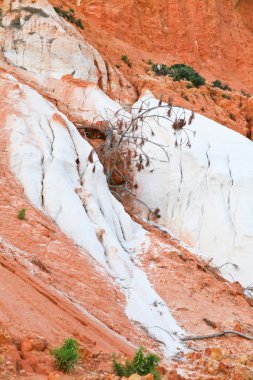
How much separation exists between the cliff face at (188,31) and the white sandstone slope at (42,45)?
981 centimetres

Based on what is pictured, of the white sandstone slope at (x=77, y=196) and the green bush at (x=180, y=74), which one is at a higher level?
the white sandstone slope at (x=77, y=196)

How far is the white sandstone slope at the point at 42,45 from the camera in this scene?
610 inches

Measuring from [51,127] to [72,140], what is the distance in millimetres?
495

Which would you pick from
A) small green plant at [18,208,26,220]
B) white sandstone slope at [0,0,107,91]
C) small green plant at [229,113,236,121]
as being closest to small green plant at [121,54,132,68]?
white sandstone slope at [0,0,107,91]

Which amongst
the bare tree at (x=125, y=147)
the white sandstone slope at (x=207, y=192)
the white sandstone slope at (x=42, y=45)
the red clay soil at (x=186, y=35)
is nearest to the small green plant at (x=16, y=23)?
the white sandstone slope at (x=42, y=45)

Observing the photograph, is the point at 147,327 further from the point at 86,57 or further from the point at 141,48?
the point at 141,48

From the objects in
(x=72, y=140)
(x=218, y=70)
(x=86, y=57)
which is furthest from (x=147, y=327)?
(x=218, y=70)

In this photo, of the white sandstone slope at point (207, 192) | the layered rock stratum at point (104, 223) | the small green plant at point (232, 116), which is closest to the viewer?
the layered rock stratum at point (104, 223)

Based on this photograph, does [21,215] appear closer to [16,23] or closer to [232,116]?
[16,23]

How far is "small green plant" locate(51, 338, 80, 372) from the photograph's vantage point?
4.25 metres

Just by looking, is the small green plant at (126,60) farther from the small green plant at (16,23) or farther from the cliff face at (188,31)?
the cliff face at (188,31)

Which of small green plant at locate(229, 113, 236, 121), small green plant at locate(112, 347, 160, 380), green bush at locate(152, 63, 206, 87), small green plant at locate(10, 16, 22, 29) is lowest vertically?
small green plant at locate(229, 113, 236, 121)

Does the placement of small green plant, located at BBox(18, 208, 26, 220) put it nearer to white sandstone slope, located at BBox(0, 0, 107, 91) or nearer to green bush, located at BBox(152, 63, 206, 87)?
white sandstone slope, located at BBox(0, 0, 107, 91)

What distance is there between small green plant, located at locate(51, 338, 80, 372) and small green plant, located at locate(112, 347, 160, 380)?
41 cm
